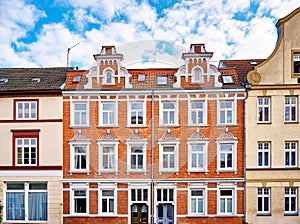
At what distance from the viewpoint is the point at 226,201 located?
17.9 meters

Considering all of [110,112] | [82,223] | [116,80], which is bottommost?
[82,223]

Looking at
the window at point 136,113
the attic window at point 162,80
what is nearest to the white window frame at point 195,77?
the attic window at point 162,80

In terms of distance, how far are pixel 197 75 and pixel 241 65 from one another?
12.3 feet

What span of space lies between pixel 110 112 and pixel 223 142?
6825 millimetres

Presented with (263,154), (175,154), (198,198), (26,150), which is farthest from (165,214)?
(26,150)

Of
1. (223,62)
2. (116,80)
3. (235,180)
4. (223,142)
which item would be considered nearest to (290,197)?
(235,180)

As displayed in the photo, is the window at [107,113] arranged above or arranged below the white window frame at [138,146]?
above

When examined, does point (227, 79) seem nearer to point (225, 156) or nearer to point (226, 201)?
point (225, 156)

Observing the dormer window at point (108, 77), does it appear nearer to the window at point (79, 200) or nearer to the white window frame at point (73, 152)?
the white window frame at point (73, 152)

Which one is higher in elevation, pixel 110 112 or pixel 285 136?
pixel 110 112

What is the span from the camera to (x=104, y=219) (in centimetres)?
1808

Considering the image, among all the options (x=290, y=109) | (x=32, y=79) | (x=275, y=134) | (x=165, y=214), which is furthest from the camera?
(x=32, y=79)

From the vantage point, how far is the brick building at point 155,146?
17891 millimetres

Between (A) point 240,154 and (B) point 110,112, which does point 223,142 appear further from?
(B) point 110,112
